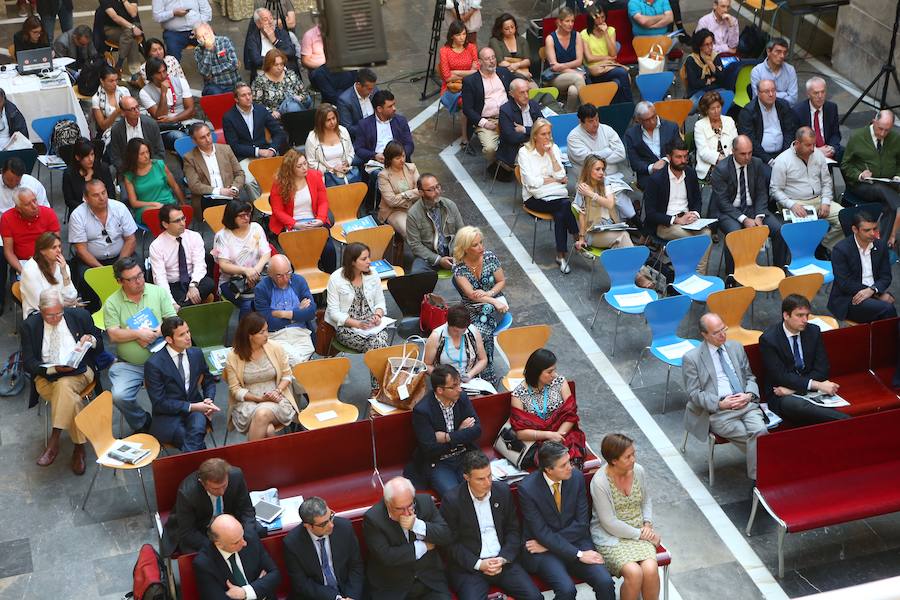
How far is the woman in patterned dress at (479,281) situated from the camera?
8867 mm

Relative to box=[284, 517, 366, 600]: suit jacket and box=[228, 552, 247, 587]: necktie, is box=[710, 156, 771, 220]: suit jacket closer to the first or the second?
box=[284, 517, 366, 600]: suit jacket

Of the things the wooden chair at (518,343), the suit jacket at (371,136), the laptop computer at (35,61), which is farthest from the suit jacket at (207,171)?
the wooden chair at (518,343)

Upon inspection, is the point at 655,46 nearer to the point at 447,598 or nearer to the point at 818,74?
the point at 818,74

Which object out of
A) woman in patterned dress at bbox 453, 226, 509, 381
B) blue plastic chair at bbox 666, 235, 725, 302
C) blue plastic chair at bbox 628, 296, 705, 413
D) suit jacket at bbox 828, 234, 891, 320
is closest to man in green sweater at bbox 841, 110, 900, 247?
suit jacket at bbox 828, 234, 891, 320

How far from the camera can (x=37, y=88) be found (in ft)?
39.5

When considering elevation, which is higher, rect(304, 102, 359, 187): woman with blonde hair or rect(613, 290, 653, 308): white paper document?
rect(304, 102, 359, 187): woman with blonde hair

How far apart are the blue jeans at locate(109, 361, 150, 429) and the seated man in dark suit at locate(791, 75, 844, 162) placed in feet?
22.5

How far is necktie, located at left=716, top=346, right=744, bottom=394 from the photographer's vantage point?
8.02m

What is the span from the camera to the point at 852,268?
931 centimetres

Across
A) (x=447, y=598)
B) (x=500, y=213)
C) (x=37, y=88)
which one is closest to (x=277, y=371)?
(x=447, y=598)

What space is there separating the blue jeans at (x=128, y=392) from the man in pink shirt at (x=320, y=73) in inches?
208

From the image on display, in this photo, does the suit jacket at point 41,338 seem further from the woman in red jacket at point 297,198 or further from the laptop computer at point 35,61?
the laptop computer at point 35,61

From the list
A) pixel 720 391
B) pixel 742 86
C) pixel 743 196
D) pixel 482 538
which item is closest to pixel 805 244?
pixel 743 196

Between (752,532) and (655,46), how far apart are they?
703 centimetres
